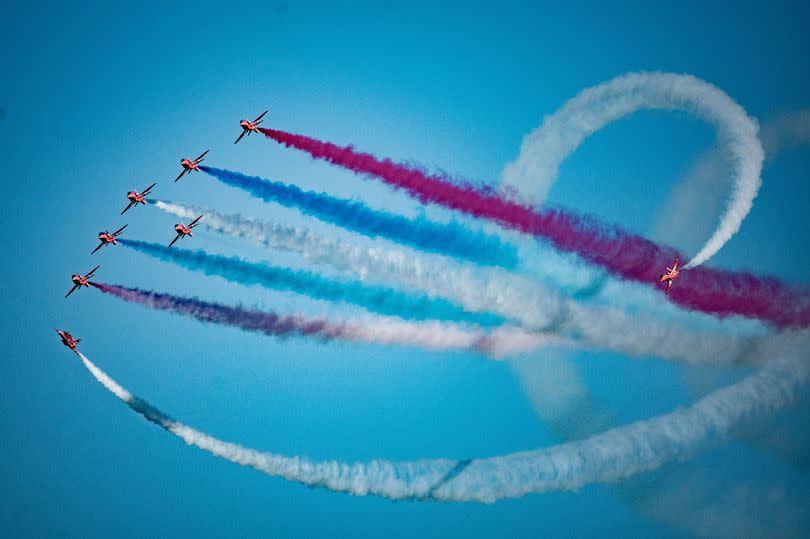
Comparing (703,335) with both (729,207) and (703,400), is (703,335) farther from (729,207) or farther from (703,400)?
(729,207)

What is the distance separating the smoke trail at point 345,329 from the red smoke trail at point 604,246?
5.26 meters

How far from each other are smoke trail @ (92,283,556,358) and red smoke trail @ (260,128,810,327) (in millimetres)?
5263

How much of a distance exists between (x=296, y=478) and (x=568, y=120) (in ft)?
64.1

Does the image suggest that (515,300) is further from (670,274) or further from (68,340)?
(68,340)

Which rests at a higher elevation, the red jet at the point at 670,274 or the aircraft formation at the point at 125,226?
the red jet at the point at 670,274

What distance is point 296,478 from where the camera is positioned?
75.8ft

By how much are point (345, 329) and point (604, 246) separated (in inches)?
493

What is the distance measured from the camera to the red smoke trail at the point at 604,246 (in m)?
24.3

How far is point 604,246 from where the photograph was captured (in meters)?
24.6

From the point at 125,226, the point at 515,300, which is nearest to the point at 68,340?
the point at 125,226

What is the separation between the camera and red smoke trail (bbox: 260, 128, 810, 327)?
955 inches

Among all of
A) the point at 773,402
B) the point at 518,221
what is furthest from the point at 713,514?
the point at 518,221

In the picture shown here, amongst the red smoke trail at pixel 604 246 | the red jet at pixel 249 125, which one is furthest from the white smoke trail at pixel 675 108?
the red jet at pixel 249 125

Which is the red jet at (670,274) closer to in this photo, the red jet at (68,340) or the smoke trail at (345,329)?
the smoke trail at (345,329)
